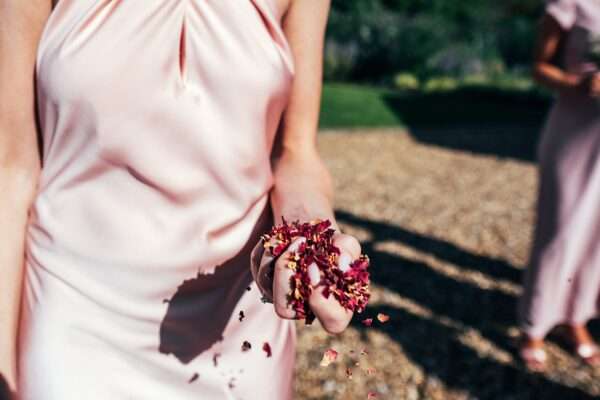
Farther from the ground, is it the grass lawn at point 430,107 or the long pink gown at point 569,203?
the long pink gown at point 569,203

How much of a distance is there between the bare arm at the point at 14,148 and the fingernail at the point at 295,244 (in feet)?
2.28

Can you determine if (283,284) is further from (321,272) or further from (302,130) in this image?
(302,130)

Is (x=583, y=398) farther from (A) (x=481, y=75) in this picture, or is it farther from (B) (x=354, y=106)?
(A) (x=481, y=75)

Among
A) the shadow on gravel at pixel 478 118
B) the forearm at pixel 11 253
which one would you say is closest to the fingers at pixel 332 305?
the forearm at pixel 11 253

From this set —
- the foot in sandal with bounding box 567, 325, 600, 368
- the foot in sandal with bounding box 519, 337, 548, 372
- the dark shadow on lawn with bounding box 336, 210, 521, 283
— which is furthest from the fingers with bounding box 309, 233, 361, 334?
the dark shadow on lawn with bounding box 336, 210, 521, 283

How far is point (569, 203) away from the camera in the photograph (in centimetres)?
393

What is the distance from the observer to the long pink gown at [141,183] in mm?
1432

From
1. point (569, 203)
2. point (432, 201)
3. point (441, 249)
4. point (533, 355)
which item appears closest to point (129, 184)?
point (569, 203)

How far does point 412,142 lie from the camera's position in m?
11.6

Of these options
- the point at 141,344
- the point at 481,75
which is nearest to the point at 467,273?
the point at 141,344

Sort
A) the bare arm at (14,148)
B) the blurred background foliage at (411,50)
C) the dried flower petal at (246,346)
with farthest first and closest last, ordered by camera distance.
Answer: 1. the blurred background foliage at (411,50)
2. the dried flower petal at (246,346)
3. the bare arm at (14,148)

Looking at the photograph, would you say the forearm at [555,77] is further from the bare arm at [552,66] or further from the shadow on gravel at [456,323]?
the shadow on gravel at [456,323]

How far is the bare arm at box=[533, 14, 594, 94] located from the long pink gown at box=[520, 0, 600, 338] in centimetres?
6

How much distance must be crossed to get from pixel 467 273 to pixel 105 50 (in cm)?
503
